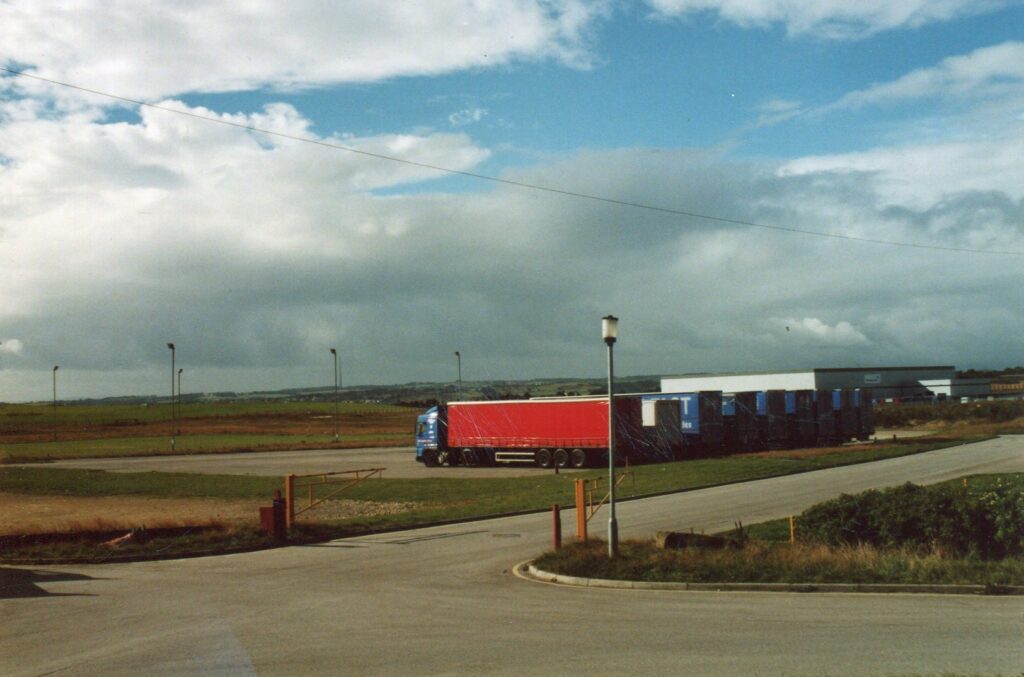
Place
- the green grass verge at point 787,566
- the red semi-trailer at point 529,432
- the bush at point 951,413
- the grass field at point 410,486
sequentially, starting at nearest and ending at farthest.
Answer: the green grass verge at point 787,566, the grass field at point 410,486, the red semi-trailer at point 529,432, the bush at point 951,413

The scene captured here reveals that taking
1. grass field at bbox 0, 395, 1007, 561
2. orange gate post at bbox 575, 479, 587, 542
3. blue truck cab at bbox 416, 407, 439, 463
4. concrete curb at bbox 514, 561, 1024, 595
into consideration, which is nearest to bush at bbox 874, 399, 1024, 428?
grass field at bbox 0, 395, 1007, 561

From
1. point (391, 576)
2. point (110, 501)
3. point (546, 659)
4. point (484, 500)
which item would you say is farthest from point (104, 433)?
point (546, 659)

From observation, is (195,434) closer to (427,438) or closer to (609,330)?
(427,438)

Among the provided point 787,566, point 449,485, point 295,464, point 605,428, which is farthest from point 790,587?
point 295,464

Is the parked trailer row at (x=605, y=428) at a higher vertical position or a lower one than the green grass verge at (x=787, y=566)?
higher

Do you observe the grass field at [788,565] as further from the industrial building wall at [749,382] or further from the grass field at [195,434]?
the industrial building wall at [749,382]

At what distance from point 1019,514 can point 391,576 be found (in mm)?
11450

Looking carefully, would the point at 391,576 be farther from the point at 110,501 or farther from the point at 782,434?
the point at 782,434

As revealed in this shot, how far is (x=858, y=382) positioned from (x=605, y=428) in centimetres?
7652

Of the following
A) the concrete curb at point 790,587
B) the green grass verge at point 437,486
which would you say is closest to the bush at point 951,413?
the green grass verge at point 437,486

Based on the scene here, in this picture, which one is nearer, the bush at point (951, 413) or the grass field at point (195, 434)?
the grass field at point (195, 434)

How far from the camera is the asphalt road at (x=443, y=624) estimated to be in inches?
392

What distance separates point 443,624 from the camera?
12.5m

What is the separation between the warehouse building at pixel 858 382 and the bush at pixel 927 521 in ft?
280
